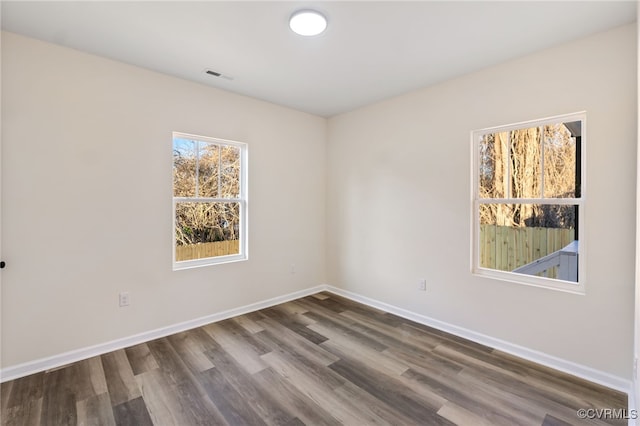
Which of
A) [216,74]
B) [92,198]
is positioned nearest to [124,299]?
[92,198]

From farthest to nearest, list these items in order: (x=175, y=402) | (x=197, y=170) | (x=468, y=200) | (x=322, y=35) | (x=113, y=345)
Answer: (x=197, y=170), (x=468, y=200), (x=113, y=345), (x=322, y=35), (x=175, y=402)

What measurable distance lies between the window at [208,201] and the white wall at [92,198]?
13 centimetres

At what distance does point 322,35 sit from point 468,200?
204 cm

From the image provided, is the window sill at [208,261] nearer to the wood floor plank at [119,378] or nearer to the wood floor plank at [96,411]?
the wood floor plank at [119,378]

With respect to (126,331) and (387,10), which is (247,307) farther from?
(387,10)

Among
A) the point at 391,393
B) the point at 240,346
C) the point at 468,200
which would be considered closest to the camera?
the point at 391,393

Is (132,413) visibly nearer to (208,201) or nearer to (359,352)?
(359,352)

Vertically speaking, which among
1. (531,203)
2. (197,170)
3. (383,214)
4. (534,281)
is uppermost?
(197,170)

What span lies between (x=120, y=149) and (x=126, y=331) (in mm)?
1704

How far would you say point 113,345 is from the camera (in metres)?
2.64

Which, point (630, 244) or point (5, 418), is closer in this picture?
point (5, 418)

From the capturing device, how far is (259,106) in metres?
3.67

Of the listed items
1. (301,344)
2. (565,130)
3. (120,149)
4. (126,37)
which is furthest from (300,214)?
(565,130)

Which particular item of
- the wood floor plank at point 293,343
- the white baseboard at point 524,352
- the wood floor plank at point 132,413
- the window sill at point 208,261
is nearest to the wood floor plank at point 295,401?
the wood floor plank at point 293,343
